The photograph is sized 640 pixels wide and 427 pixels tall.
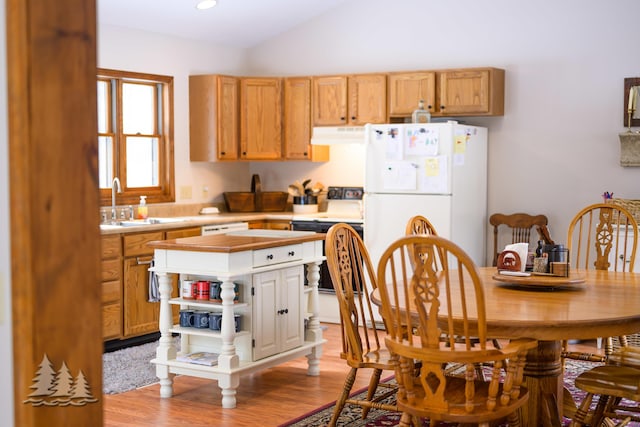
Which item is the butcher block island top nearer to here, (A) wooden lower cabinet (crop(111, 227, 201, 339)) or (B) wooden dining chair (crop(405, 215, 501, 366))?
(B) wooden dining chair (crop(405, 215, 501, 366))

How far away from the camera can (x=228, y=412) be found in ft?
14.5

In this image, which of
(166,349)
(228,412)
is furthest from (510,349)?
(166,349)

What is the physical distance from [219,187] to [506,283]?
4130 mm

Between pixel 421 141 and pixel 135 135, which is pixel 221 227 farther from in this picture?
pixel 421 141

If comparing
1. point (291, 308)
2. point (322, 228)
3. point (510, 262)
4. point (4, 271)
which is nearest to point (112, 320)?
point (291, 308)

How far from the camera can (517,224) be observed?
6570 mm

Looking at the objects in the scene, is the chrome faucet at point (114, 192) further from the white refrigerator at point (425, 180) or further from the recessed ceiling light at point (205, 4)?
the white refrigerator at point (425, 180)

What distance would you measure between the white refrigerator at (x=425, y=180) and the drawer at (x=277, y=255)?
1.52m

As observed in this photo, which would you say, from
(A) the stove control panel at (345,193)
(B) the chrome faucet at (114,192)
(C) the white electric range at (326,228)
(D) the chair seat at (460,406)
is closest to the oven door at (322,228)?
(C) the white electric range at (326,228)

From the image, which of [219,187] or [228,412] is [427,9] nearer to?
[219,187]

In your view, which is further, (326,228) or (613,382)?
(326,228)

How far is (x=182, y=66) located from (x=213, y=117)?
1.58 ft

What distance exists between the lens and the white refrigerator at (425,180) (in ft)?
20.4

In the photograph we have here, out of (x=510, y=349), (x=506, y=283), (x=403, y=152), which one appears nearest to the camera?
(x=510, y=349)
